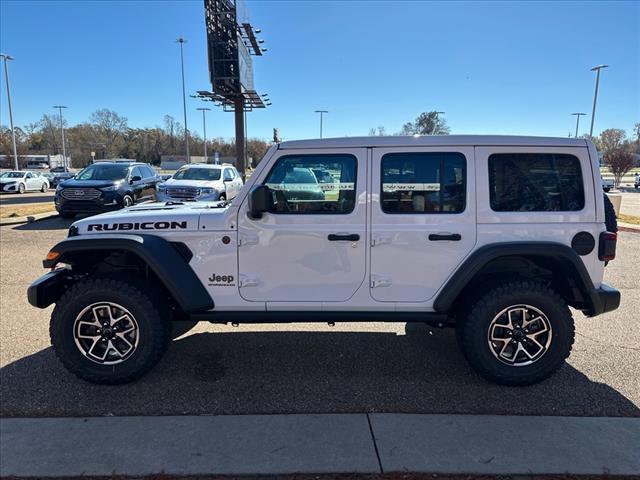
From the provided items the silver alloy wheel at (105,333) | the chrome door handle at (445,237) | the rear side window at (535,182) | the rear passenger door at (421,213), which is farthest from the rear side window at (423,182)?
the silver alloy wheel at (105,333)

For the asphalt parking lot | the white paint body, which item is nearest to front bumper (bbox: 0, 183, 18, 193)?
the asphalt parking lot

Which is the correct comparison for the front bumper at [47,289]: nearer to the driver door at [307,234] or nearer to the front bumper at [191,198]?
the driver door at [307,234]

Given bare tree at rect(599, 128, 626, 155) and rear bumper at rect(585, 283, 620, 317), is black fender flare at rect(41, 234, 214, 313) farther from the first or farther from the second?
bare tree at rect(599, 128, 626, 155)

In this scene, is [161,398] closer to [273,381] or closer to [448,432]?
[273,381]

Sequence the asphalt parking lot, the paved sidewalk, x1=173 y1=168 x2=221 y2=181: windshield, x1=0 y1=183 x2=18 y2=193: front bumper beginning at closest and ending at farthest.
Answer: the paved sidewalk → the asphalt parking lot → x1=173 y1=168 x2=221 y2=181: windshield → x1=0 y1=183 x2=18 y2=193: front bumper

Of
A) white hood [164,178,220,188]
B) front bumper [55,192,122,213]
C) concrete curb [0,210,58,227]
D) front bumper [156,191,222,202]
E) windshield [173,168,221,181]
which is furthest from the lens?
windshield [173,168,221,181]

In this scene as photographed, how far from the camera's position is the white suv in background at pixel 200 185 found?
41.3ft

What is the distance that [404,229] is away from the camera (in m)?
3.35

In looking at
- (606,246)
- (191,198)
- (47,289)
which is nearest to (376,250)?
(606,246)

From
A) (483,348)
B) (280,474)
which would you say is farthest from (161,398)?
(483,348)

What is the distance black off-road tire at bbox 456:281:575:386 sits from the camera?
333 cm

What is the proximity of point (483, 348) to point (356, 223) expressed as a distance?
1.37m

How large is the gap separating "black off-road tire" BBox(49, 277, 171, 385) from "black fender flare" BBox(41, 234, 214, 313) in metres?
0.23

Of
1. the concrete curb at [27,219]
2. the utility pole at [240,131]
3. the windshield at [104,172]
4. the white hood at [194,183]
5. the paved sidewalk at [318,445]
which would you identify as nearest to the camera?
the paved sidewalk at [318,445]
